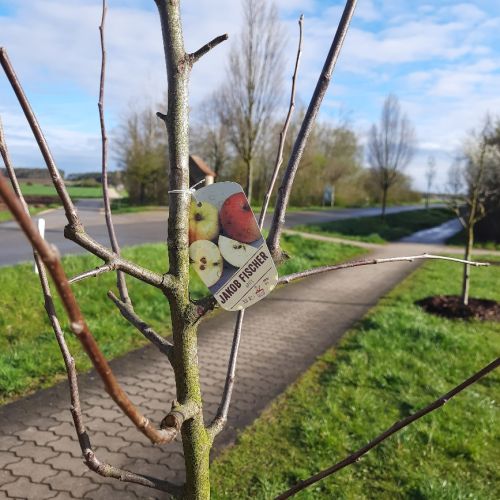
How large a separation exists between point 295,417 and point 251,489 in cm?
105

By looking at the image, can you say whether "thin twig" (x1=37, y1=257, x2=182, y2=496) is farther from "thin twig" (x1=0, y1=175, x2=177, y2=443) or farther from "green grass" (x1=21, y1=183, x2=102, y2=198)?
"thin twig" (x1=0, y1=175, x2=177, y2=443)

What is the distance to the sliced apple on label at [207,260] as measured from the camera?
1.07 metres

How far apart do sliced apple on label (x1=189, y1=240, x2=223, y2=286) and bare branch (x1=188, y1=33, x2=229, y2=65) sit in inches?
14.6

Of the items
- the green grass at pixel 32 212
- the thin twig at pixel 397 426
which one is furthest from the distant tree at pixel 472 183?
the green grass at pixel 32 212

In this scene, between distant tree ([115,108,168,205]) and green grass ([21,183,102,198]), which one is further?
distant tree ([115,108,168,205])

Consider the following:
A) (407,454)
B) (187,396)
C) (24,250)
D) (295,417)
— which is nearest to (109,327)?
(295,417)

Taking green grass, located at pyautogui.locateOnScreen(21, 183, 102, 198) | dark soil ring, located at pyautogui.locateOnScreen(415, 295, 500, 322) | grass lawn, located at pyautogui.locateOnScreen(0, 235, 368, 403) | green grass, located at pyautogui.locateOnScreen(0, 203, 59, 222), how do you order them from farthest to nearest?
green grass, located at pyautogui.locateOnScreen(0, 203, 59, 222) → dark soil ring, located at pyautogui.locateOnScreen(415, 295, 500, 322) → grass lawn, located at pyautogui.locateOnScreen(0, 235, 368, 403) → green grass, located at pyautogui.locateOnScreen(21, 183, 102, 198)

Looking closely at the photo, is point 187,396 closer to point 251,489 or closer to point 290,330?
point 251,489

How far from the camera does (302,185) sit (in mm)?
38500

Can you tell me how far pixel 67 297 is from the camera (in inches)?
20.3

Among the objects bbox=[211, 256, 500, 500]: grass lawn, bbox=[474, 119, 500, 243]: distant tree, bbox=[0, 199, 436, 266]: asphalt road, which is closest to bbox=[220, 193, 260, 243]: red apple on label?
bbox=[211, 256, 500, 500]: grass lawn

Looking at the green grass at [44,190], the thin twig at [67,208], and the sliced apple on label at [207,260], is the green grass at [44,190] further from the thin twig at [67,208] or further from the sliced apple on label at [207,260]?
the sliced apple on label at [207,260]

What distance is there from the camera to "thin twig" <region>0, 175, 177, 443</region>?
456mm

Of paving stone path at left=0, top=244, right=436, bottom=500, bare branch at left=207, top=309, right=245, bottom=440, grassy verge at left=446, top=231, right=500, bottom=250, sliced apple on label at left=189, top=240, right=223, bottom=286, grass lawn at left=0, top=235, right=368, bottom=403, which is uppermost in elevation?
sliced apple on label at left=189, top=240, right=223, bottom=286
